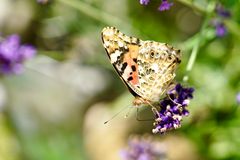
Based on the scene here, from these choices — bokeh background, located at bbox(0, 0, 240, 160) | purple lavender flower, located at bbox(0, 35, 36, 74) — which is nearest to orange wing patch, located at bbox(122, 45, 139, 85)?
bokeh background, located at bbox(0, 0, 240, 160)

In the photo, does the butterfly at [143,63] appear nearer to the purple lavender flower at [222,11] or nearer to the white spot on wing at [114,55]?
the white spot on wing at [114,55]

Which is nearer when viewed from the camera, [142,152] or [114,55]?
[114,55]

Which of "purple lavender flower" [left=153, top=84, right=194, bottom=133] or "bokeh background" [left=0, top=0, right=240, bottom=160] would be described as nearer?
"purple lavender flower" [left=153, top=84, right=194, bottom=133]

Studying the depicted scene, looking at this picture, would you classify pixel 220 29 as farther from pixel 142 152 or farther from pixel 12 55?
pixel 12 55

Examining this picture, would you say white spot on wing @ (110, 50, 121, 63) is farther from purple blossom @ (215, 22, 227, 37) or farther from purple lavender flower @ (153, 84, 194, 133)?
purple blossom @ (215, 22, 227, 37)

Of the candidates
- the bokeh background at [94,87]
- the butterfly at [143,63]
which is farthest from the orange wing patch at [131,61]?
the bokeh background at [94,87]

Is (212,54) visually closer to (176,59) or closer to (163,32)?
(163,32)

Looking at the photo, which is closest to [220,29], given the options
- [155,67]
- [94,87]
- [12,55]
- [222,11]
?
[222,11]
